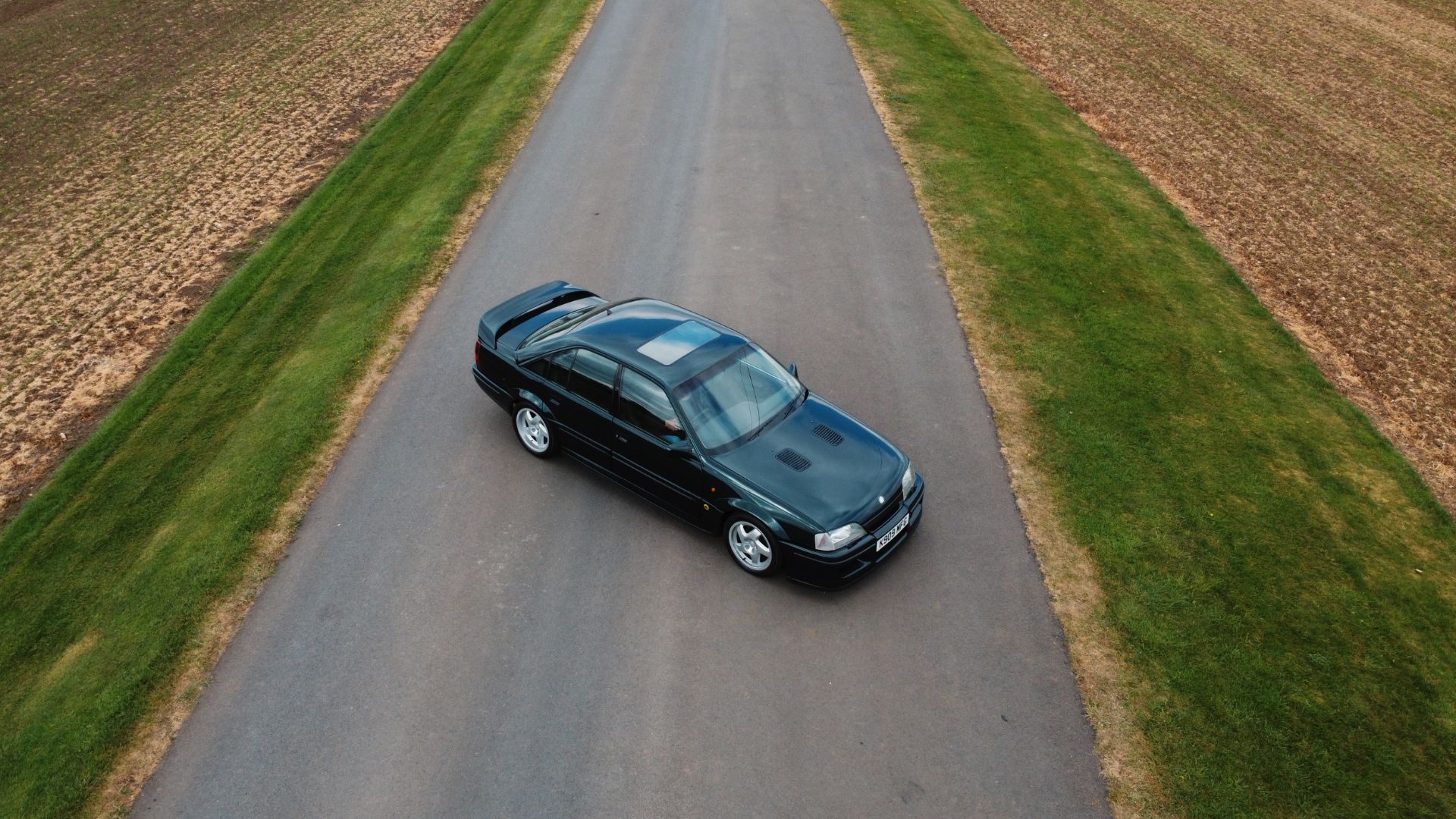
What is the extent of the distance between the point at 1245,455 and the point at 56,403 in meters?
15.6

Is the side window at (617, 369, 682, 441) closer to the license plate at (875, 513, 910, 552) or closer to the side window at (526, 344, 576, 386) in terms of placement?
the side window at (526, 344, 576, 386)

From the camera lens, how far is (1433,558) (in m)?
8.79

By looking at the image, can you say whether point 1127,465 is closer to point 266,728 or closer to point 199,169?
point 266,728

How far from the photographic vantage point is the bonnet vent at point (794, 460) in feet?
26.7

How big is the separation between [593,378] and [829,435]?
93.8 inches

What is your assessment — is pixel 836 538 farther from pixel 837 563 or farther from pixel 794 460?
pixel 794 460

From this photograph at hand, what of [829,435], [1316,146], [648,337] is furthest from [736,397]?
[1316,146]

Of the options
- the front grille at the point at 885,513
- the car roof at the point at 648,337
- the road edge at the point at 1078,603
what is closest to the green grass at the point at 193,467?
the car roof at the point at 648,337

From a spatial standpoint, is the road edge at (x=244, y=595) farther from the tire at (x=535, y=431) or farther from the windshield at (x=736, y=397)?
the windshield at (x=736, y=397)

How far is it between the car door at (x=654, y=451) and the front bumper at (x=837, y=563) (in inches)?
41.2

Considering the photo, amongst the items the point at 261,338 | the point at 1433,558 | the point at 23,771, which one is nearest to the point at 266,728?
the point at 23,771

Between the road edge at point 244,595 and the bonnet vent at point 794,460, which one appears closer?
the road edge at point 244,595

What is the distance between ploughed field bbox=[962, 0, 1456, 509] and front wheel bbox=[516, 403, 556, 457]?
9.76 m

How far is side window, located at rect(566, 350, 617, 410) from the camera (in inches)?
346
